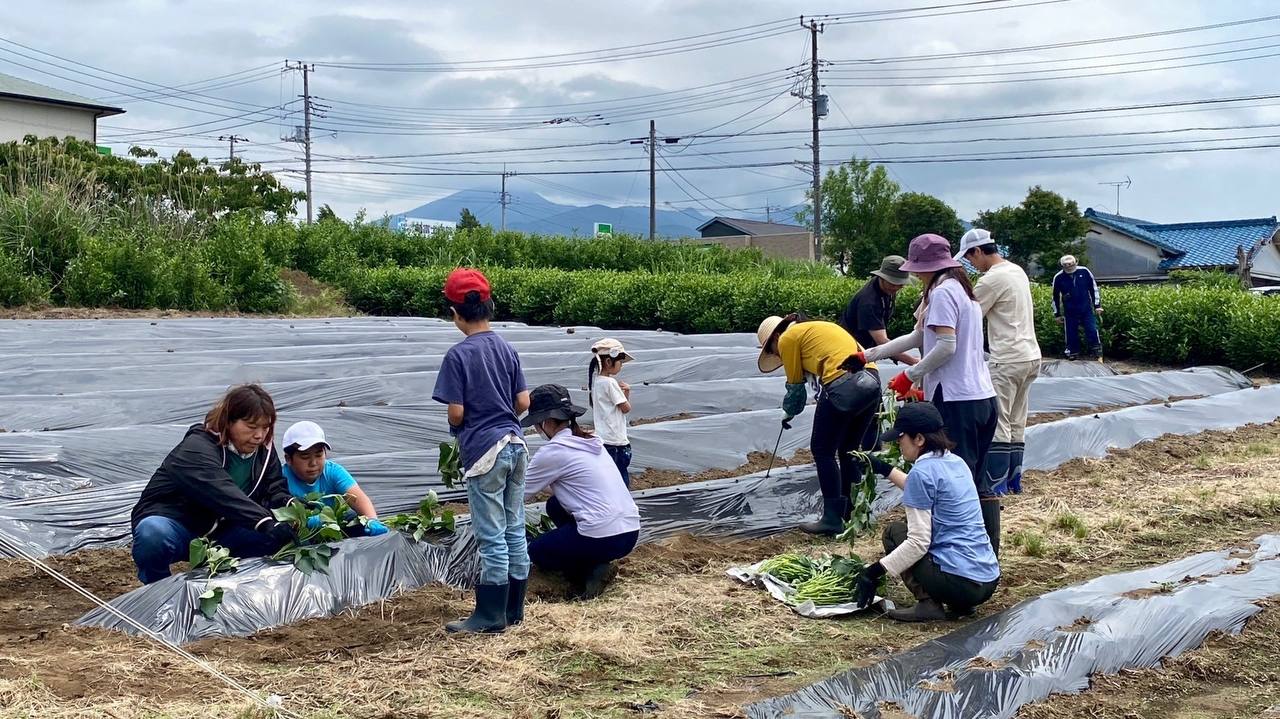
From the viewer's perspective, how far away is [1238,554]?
4.93 metres

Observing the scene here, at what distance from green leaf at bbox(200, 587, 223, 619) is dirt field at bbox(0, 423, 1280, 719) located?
15 centimetres

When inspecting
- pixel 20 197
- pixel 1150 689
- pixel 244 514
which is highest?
pixel 20 197

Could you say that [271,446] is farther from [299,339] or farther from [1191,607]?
[299,339]

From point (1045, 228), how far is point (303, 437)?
28501 mm

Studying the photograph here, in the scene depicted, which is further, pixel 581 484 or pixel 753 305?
pixel 753 305

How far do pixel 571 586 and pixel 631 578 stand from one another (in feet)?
0.92

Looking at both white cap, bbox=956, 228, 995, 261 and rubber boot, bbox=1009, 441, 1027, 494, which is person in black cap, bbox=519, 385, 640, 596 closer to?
white cap, bbox=956, 228, 995, 261

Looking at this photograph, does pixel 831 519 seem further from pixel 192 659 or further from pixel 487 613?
pixel 192 659

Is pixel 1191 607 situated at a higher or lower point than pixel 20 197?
lower

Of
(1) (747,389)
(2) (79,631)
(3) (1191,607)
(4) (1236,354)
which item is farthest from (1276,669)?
(4) (1236,354)

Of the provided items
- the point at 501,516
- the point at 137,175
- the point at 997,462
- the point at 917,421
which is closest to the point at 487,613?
the point at 501,516

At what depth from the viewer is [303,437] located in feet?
15.1

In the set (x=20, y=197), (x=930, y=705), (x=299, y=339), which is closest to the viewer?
(x=930, y=705)

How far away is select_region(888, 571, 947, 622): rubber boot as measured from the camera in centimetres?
416
